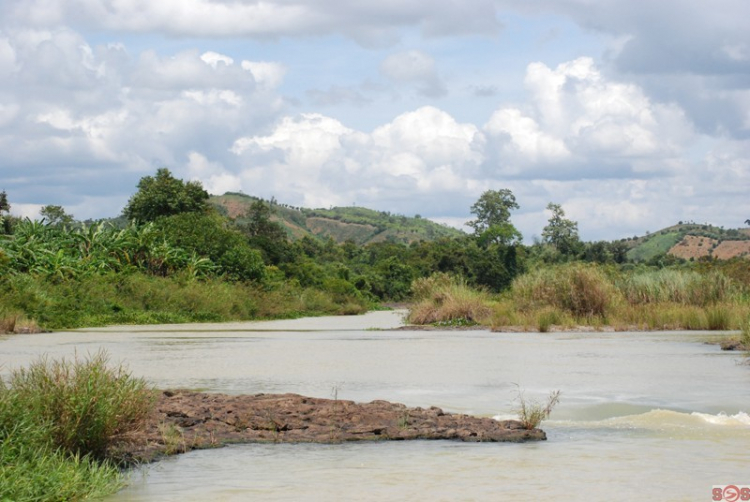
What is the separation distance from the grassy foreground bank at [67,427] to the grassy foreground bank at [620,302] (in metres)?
24.1

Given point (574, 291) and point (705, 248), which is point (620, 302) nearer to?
point (574, 291)

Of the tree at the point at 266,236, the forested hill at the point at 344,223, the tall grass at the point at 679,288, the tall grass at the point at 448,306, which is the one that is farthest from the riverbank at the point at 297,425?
the forested hill at the point at 344,223

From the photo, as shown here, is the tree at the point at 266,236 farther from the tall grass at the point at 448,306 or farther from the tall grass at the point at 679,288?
the tall grass at the point at 679,288

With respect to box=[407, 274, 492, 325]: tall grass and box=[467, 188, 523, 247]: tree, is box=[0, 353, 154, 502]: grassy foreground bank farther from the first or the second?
box=[467, 188, 523, 247]: tree

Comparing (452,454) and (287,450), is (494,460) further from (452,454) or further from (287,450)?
(287,450)

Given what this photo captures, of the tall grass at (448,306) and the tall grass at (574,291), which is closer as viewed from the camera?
the tall grass at (574,291)

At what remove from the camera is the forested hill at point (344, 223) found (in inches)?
5787

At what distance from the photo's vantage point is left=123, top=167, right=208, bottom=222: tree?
178 ft

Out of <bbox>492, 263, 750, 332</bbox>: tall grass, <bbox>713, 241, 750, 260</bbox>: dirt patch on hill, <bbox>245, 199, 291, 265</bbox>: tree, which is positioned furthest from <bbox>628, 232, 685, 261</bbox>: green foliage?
<bbox>492, 263, 750, 332</bbox>: tall grass

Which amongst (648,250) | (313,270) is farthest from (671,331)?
(648,250)

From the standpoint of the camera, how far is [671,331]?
3059 cm

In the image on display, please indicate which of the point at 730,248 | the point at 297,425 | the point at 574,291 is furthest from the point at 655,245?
the point at 297,425

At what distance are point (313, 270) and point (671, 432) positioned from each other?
54.9 meters

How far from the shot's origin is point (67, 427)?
840 cm
